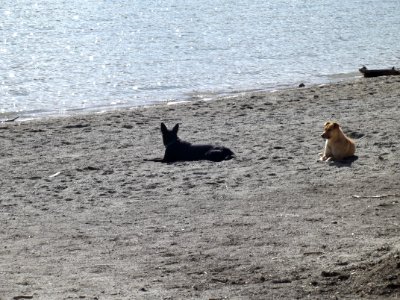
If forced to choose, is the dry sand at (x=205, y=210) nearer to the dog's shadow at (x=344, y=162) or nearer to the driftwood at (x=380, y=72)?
the dog's shadow at (x=344, y=162)

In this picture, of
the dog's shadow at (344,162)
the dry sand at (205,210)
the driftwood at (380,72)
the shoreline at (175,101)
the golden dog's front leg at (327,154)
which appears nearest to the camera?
the dry sand at (205,210)

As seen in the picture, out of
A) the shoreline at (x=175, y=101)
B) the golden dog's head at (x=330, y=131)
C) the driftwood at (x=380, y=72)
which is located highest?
the driftwood at (x=380, y=72)

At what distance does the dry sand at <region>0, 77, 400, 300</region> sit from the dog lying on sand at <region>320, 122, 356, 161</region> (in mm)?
175

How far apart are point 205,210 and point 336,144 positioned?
2808 millimetres

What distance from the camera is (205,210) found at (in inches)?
428

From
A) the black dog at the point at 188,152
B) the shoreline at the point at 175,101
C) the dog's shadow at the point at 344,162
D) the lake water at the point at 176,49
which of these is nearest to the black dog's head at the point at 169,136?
the black dog at the point at 188,152

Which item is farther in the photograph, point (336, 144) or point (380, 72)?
point (380, 72)

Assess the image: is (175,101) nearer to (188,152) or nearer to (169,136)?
(169,136)

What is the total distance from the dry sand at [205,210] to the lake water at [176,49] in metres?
5.60

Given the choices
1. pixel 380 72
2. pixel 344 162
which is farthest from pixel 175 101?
pixel 344 162

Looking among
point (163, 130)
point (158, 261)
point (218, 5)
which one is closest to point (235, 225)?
point (158, 261)

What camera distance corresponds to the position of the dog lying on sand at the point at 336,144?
42.5ft

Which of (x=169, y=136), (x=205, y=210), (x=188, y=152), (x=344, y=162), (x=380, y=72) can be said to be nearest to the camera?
(x=205, y=210)

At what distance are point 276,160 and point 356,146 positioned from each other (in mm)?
1309
